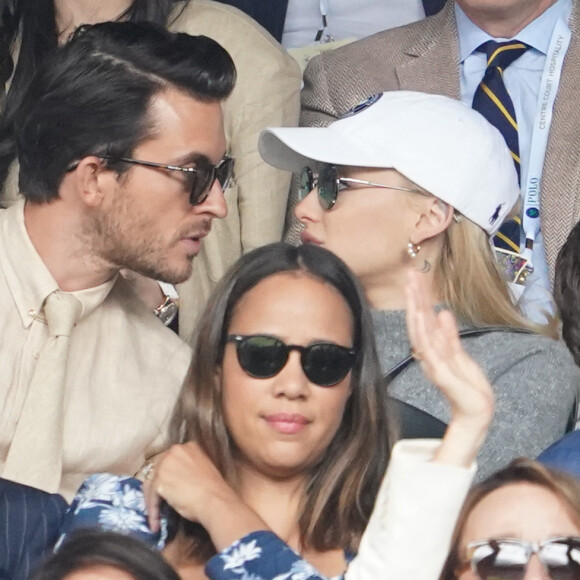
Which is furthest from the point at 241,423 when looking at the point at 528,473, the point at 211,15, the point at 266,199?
the point at 211,15

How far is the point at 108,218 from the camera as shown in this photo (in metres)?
3.49

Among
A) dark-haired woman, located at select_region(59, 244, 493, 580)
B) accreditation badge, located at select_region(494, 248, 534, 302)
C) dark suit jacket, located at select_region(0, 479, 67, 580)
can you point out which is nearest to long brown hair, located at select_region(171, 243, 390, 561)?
dark-haired woman, located at select_region(59, 244, 493, 580)

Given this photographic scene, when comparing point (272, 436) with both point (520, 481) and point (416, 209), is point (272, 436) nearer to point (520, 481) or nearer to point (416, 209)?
point (520, 481)

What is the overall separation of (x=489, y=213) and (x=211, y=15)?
1013 millimetres

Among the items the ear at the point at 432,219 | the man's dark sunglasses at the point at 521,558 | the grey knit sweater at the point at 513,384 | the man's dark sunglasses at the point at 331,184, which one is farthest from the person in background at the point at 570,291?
the man's dark sunglasses at the point at 521,558

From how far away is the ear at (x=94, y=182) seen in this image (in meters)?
3.48

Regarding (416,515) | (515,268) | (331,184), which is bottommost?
(515,268)

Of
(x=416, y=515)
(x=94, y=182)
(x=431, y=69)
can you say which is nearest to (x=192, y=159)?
(x=94, y=182)

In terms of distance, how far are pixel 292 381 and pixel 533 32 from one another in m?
1.88

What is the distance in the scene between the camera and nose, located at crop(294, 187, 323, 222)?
3676 millimetres

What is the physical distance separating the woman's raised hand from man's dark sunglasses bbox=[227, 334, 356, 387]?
20.8 inches

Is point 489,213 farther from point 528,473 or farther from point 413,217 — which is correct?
point 528,473

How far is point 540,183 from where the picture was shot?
4.17 metres

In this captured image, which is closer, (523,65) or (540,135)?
(540,135)
